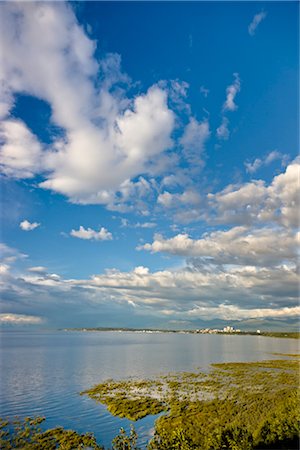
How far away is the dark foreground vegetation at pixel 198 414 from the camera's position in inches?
1512

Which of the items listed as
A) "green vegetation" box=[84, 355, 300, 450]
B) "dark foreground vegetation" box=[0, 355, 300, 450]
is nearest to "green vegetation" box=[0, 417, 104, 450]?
"dark foreground vegetation" box=[0, 355, 300, 450]

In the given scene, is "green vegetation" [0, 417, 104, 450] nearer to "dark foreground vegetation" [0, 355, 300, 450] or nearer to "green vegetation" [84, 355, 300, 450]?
"dark foreground vegetation" [0, 355, 300, 450]

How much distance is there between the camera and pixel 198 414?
52375 millimetres

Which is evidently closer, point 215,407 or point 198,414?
point 198,414

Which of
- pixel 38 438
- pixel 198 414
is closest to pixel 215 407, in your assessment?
pixel 198 414

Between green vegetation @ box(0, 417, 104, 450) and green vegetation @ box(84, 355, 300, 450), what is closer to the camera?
green vegetation @ box(84, 355, 300, 450)

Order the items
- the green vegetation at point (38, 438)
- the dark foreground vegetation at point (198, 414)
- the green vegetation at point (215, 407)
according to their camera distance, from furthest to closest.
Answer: the green vegetation at point (38, 438) → the dark foreground vegetation at point (198, 414) → the green vegetation at point (215, 407)

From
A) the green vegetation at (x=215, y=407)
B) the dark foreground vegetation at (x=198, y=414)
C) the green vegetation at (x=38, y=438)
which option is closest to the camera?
the green vegetation at (x=215, y=407)

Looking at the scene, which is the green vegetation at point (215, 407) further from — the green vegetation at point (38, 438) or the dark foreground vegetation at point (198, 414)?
the green vegetation at point (38, 438)

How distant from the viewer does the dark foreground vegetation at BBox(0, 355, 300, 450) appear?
38406mm

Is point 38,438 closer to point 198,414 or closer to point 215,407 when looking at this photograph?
point 198,414

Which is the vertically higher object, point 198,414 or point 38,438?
point 198,414

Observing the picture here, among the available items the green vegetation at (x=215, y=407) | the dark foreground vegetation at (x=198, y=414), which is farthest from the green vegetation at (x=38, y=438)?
the green vegetation at (x=215, y=407)

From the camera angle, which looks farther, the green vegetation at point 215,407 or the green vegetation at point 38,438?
the green vegetation at point 38,438
